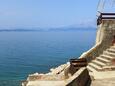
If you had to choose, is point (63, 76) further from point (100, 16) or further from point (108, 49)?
point (100, 16)

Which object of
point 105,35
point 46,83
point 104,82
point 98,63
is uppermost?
point 105,35

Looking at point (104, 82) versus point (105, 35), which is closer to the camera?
point (104, 82)

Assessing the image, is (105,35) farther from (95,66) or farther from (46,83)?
(46,83)

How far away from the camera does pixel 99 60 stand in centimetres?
2442

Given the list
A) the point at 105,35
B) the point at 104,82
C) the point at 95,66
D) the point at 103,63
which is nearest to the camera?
the point at 104,82

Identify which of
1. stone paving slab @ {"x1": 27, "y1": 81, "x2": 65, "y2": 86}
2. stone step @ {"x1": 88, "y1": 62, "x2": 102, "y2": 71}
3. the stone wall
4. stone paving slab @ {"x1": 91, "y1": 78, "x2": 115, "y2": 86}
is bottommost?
stone step @ {"x1": 88, "y1": 62, "x2": 102, "y2": 71}

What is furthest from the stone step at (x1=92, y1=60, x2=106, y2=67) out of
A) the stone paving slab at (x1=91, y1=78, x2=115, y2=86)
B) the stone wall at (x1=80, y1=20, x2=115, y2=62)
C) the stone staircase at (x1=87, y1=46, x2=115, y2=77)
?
the stone paving slab at (x1=91, y1=78, x2=115, y2=86)

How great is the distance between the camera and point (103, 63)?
23234mm

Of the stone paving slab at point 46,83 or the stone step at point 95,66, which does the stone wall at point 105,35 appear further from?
the stone paving slab at point 46,83

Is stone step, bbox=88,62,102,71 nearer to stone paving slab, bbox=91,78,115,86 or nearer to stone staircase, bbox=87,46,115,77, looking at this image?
stone staircase, bbox=87,46,115,77

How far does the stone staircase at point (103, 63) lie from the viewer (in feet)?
71.2

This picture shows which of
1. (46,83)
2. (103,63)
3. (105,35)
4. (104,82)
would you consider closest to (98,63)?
(103,63)

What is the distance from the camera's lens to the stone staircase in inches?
854

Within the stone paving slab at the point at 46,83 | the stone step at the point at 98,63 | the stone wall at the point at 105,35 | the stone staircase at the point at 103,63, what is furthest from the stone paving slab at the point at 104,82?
the stone wall at the point at 105,35
